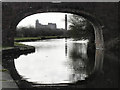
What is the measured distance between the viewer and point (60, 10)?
82.7ft

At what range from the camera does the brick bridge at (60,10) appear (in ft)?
80.4

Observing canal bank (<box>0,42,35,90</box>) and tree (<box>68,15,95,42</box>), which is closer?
canal bank (<box>0,42,35,90</box>)

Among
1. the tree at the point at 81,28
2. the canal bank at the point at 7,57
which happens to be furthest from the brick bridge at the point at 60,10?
the tree at the point at 81,28

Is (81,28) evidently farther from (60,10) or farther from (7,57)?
(7,57)

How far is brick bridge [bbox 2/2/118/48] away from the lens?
24.5m

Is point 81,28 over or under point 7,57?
over

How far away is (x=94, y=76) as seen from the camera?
456 inches

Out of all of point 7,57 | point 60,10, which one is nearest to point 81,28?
point 60,10

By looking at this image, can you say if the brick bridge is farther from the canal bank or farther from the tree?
the tree

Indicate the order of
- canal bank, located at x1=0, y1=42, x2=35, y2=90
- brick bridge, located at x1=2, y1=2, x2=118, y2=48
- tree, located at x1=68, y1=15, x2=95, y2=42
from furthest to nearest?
tree, located at x1=68, y1=15, x2=95, y2=42, brick bridge, located at x1=2, y1=2, x2=118, y2=48, canal bank, located at x1=0, y1=42, x2=35, y2=90

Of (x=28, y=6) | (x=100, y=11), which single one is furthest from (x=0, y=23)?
(x=100, y=11)

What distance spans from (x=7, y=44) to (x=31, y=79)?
1502 centimetres

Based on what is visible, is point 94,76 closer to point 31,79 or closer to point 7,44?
point 31,79

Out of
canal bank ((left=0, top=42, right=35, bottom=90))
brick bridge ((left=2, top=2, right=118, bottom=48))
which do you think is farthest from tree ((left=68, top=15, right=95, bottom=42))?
canal bank ((left=0, top=42, right=35, bottom=90))
